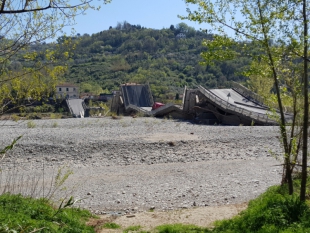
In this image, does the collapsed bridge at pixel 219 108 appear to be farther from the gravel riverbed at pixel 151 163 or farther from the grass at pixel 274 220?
the grass at pixel 274 220

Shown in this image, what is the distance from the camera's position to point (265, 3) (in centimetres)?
741

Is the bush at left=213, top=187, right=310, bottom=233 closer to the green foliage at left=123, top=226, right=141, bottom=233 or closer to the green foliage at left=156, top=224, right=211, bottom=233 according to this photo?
the green foliage at left=156, top=224, right=211, bottom=233

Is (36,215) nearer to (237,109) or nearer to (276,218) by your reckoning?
(276,218)

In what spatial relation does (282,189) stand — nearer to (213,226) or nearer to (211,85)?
(213,226)

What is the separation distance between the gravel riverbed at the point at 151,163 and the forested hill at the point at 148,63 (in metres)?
38.5

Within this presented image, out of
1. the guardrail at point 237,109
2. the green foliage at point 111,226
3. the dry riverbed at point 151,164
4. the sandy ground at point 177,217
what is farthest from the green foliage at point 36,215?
the guardrail at point 237,109

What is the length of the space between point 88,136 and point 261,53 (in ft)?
52.9

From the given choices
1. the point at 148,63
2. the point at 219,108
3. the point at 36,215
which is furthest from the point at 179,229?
the point at 148,63

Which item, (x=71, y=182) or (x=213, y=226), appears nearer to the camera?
(x=213, y=226)

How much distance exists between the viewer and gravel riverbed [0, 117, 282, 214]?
38.6ft

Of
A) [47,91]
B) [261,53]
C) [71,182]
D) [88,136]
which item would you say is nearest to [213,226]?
[261,53]

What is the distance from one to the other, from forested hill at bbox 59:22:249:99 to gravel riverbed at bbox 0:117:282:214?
126 ft

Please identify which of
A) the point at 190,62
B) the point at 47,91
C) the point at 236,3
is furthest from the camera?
the point at 190,62

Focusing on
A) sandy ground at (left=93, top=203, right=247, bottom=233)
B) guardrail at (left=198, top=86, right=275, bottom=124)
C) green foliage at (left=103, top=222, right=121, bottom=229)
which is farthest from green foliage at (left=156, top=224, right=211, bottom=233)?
guardrail at (left=198, top=86, right=275, bottom=124)
